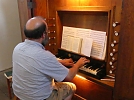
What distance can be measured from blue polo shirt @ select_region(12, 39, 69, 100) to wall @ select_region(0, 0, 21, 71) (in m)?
2.23

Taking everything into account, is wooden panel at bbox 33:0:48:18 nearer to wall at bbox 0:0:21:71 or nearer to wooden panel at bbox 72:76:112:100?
wooden panel at bbox 72:76:112:100

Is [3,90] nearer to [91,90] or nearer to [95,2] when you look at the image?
[91,90]

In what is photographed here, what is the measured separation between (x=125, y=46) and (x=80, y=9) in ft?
2.73

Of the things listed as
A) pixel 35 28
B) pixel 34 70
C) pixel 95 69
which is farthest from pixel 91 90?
pixel 35 28

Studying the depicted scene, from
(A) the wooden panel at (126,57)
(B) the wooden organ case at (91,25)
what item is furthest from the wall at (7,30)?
(A) the wooden panel at (126,57)

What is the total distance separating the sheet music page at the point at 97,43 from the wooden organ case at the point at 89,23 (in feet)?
0.19

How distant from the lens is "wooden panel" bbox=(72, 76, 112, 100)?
5.51 ft

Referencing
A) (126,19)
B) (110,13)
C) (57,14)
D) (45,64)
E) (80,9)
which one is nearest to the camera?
(126,19)

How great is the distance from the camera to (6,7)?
10.8 ft

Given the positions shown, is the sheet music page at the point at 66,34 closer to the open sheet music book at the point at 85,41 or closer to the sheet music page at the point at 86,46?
the open sheet music book at the point at 85,41

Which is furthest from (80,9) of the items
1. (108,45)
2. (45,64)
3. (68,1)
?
(45,64)

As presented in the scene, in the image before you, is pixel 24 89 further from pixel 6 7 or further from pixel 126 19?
pixel 6 7

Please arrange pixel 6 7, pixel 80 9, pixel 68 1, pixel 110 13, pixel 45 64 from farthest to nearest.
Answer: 1. pixel 6 7
2. pixel 68 1
3. pixel 80 9
4. pixel 110 13
5. pixel 45 64

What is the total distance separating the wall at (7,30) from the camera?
3285mm
